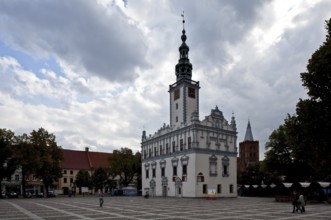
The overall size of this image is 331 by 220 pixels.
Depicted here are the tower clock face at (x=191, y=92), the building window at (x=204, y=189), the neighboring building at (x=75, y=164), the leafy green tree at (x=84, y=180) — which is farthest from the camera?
the neighboring building at (x=75, y=164)

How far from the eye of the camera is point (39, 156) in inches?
2630

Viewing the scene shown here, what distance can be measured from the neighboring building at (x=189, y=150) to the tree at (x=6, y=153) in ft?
87.2

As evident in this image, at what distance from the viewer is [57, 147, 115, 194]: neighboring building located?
10125cm

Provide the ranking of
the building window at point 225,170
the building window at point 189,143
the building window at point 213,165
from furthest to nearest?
the building window at point 225,170 → the building window at point 213,165 → the building window at point 189,143

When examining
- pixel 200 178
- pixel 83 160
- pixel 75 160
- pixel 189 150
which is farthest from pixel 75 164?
pixel 200 178

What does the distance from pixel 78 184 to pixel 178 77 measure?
3733cm

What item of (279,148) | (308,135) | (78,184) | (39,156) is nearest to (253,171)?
(279,148)

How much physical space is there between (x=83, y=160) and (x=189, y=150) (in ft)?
178

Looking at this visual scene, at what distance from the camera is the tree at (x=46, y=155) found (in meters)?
66.6

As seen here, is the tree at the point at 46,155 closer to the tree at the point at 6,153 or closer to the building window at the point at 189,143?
the tree at the point at 6,153

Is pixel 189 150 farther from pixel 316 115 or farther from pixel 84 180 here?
pixel 316 115

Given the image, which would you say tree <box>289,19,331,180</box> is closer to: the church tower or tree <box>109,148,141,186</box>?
the church tower

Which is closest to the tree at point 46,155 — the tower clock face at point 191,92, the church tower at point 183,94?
the church tower at point 183,94

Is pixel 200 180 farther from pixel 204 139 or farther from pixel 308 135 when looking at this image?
pixel 308 135
